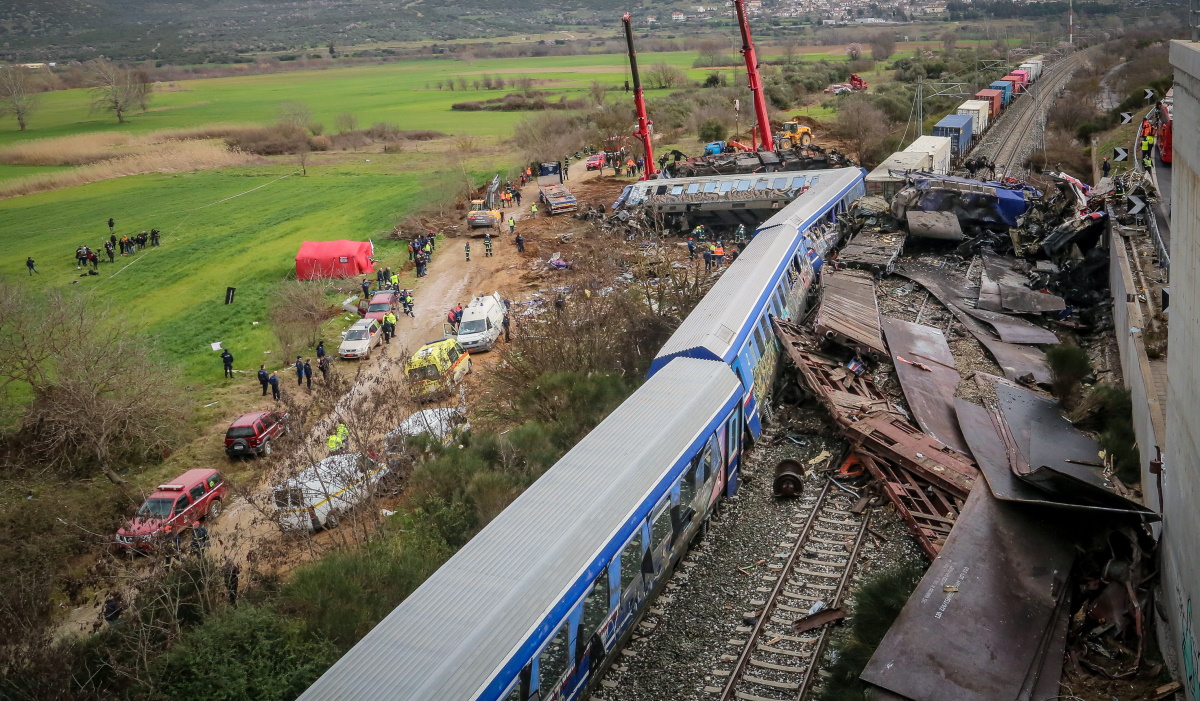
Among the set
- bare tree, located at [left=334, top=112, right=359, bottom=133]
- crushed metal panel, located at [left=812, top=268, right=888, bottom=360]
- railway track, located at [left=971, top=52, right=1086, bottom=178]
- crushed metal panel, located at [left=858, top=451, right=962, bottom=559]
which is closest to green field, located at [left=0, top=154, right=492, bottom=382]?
bare tree, located at [left=334, top=112, right=359, bottom=133]

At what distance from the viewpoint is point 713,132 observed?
213ft

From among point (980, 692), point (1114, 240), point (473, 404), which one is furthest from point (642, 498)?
point (1114, 240)

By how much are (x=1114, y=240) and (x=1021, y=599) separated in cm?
1649

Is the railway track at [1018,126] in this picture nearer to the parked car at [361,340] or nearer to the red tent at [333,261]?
the parked car at [361,340]

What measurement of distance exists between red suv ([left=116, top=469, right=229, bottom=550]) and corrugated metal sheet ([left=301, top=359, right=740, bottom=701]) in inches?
351

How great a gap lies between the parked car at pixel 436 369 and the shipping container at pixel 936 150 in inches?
926

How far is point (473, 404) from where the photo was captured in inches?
895

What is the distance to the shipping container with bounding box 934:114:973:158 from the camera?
1801 inches

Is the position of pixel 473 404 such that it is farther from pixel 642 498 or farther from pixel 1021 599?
pixel 1021 599

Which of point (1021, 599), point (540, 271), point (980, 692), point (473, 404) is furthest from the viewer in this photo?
point (540, 271)

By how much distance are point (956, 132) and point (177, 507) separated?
41400 millimetres

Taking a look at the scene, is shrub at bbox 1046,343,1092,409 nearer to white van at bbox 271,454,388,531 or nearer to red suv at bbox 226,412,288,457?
white van at bbox 271,454,388,531

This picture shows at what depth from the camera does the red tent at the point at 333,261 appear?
128 ft

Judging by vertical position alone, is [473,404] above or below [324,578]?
below
